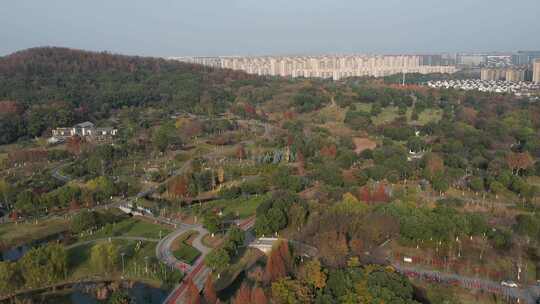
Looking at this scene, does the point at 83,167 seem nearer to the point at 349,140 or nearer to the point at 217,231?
the point at 217,231

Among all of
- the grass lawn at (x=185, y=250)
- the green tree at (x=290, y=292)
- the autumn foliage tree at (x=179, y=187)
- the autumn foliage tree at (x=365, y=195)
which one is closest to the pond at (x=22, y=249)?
the grass lawn at (x=185, y=250)

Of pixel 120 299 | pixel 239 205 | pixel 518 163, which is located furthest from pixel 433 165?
pixel 120 299

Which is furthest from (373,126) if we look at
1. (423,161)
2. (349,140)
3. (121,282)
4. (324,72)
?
(324,72)

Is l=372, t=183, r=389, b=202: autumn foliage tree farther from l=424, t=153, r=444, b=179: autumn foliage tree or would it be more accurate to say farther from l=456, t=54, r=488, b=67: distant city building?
l=456, t=54, r=488, b=67: distant city building

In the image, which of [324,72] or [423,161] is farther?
[324,72]

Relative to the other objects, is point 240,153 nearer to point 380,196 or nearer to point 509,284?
point 380,196

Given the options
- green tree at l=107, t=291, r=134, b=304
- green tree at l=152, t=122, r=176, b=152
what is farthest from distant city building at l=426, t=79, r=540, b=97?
green tree at l=107, t=291, r=134, b=304
